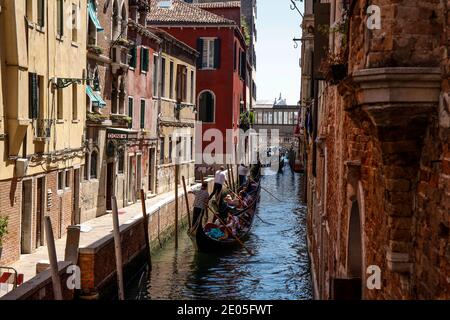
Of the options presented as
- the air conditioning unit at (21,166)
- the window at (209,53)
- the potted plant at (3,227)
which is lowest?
the potted plant at (3,227)

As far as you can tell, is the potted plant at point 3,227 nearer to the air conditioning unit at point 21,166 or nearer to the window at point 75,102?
the air conditioning unit at point 21,166

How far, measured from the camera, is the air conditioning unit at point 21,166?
1066 cm

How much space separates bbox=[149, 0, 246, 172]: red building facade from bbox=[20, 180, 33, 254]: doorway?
54.7ft

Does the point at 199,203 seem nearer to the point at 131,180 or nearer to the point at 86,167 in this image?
the point at 86,167

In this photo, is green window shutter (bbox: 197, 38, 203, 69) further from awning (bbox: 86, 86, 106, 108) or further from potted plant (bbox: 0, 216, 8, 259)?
potted plant (bbox: 0, 216, 8, 259)

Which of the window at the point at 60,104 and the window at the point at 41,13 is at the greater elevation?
the window at the point at 41,13

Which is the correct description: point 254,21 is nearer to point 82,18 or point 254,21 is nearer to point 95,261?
point 82,18

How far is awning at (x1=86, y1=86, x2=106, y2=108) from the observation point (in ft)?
48.5

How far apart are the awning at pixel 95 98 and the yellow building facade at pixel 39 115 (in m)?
0.30

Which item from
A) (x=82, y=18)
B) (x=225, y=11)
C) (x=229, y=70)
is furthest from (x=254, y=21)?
(x=82, y=18)

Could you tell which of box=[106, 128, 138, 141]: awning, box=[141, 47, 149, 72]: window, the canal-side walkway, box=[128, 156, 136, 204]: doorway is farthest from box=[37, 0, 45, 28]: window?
box=[141, 47, 149, 72]: window

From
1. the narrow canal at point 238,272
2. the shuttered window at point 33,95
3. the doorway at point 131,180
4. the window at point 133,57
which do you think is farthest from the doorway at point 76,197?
the window at point 133,57

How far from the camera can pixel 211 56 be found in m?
28.8
